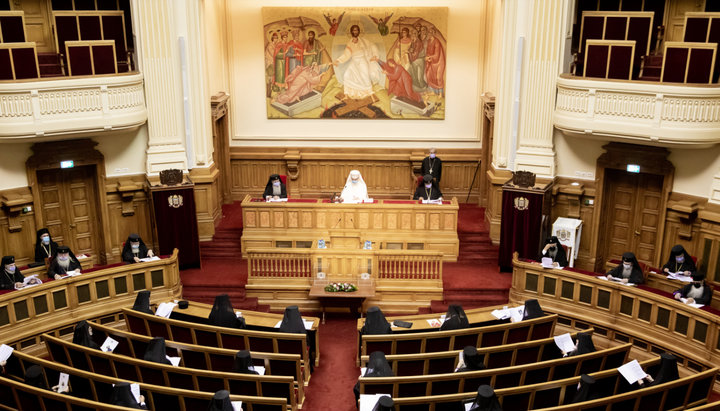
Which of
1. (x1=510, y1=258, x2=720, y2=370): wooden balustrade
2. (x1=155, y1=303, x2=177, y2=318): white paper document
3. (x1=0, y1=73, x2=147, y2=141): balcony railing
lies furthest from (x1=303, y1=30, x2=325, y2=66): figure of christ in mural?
(x1=155, y1=303, x2=177, y2=318): white paper document

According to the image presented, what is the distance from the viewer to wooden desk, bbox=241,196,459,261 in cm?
1426

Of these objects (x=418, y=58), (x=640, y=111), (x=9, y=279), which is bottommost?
(x=9, y=279)

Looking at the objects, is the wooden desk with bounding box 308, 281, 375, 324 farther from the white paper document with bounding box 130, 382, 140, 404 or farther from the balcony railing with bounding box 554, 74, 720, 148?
the balcony railing with bounding box 554, 74, 720, 148

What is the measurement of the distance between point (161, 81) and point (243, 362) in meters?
7.55

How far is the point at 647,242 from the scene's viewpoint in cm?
1370

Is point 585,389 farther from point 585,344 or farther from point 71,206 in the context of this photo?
point 71,206

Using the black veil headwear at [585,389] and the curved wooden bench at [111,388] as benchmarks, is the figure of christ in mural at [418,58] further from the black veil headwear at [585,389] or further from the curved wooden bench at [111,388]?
the curved wooden bench at [111,388]

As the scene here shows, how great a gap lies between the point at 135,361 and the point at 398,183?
963 cm

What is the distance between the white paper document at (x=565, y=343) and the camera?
10.0m

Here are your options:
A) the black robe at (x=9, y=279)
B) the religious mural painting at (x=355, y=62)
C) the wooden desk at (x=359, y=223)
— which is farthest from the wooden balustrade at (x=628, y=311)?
the black robe at (x=9, y=279)

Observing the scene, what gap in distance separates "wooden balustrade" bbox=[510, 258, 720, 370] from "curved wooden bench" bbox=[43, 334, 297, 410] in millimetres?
5158

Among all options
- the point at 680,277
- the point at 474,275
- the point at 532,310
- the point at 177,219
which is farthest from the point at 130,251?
the point at 680,277

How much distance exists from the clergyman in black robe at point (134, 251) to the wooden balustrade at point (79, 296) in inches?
10.5

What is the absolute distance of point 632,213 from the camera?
13844mm
